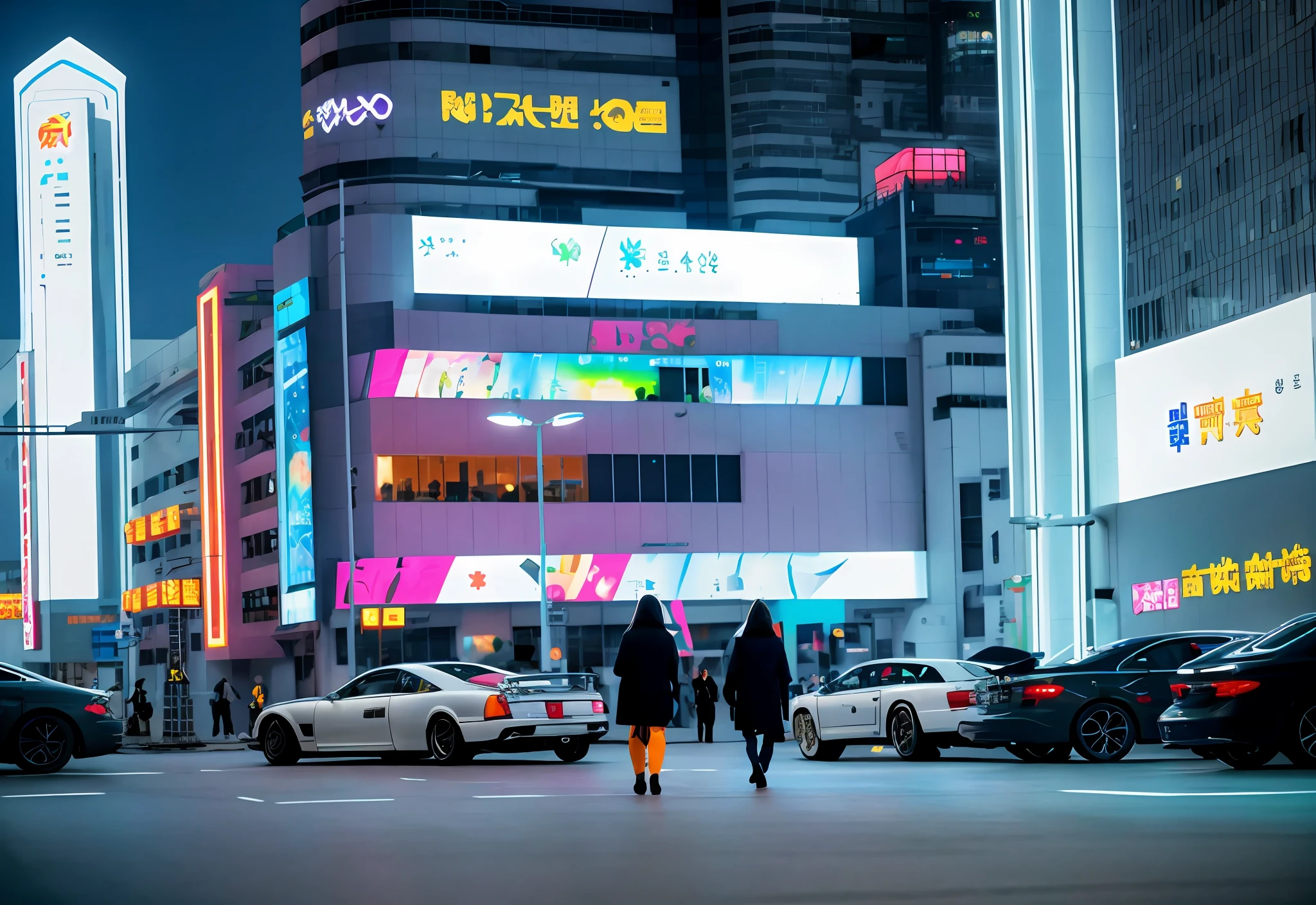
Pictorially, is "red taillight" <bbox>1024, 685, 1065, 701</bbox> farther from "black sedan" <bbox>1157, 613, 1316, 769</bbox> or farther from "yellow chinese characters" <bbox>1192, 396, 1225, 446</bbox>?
"yellow chinese characters" <bbox>1192, 396, 1225, 446</bbox>

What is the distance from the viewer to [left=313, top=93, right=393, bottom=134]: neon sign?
213ft

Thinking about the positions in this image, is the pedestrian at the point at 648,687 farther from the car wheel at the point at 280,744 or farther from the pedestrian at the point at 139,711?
the pedestrian at the point at 139,711

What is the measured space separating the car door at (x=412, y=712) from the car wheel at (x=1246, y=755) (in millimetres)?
10289

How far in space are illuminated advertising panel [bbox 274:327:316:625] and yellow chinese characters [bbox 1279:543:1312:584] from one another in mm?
37077

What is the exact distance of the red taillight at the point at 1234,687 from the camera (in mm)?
15430

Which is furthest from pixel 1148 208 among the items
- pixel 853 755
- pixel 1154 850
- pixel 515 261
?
pixel 1154 850

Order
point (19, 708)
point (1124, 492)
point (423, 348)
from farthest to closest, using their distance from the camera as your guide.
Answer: point (423, 348), point (1124, 492), point (19, 708)

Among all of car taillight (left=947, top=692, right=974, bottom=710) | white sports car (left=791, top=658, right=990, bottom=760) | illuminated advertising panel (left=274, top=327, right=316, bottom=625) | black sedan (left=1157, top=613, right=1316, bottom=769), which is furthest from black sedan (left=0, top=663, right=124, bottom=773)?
illuminated advertising panel (left=274, top=327, right=316, bottom=625)

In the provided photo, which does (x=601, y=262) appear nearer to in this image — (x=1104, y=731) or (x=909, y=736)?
(x=909, y=736)

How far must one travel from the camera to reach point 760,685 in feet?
50.7

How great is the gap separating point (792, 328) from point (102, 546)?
52.8m

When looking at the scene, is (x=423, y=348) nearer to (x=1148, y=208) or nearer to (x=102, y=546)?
(x=1148, y=208)

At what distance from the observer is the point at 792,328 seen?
60844mm

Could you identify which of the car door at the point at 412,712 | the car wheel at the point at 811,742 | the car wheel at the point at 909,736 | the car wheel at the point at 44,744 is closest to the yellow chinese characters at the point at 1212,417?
the car wheel at the point at 811,742
